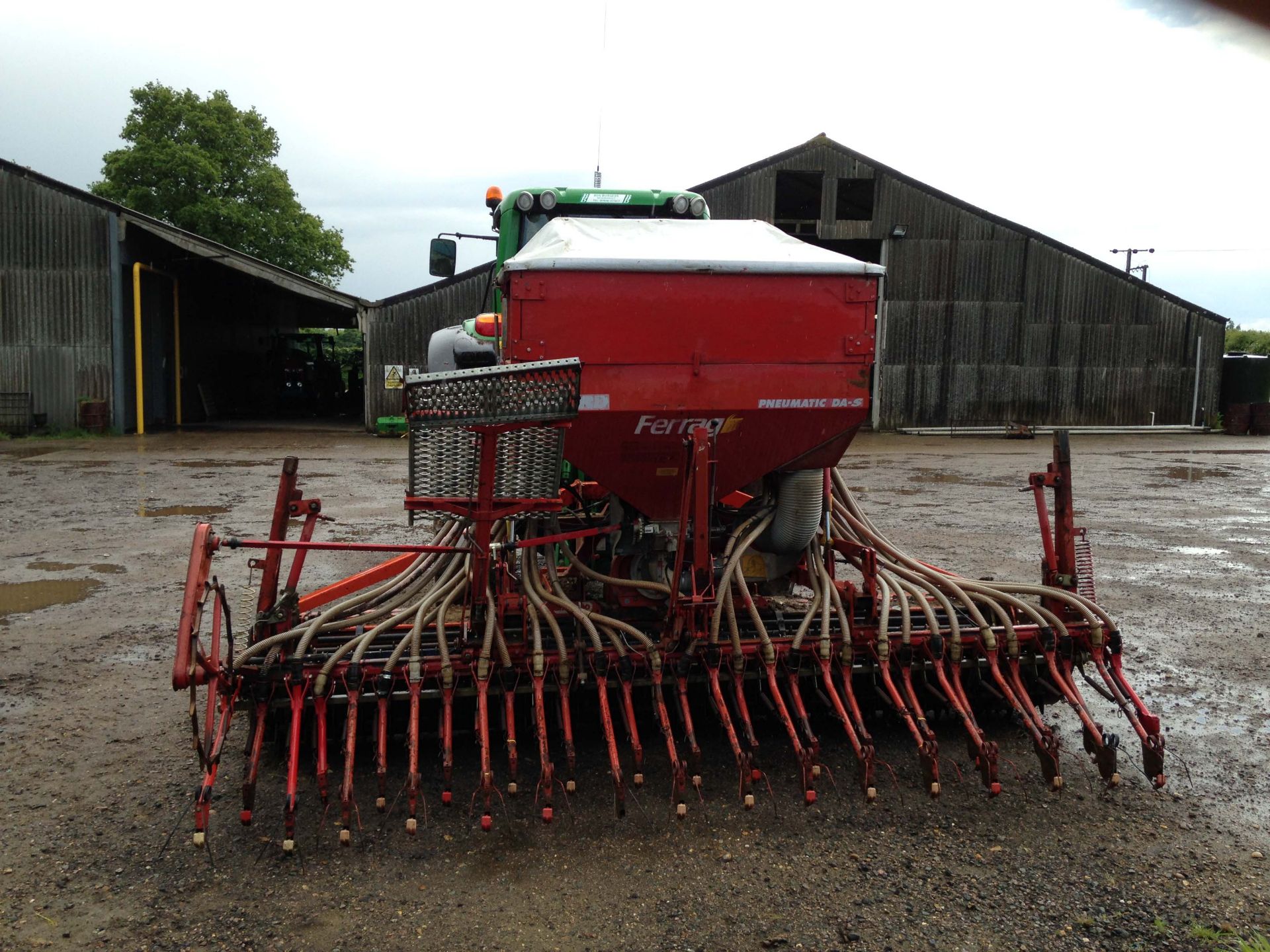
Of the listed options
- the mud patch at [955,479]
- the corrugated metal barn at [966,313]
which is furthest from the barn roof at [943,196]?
the mud patch at [955,479]

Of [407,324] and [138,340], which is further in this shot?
[407,324]

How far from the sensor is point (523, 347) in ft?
12.9

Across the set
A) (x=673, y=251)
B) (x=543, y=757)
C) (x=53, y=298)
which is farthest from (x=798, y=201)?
(x=543, y=757)

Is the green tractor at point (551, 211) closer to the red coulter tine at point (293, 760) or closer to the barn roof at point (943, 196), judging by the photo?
the red coulter tine at point (293, 760)

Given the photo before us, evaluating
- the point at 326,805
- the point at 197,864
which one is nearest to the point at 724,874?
the point at 326,805

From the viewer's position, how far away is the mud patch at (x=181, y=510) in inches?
420

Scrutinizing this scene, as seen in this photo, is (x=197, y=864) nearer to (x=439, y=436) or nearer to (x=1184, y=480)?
(x=439, y=436)

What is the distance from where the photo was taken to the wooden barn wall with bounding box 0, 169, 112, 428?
774 inches

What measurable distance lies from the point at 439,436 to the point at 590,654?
41.8 inches

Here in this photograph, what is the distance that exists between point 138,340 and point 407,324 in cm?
544

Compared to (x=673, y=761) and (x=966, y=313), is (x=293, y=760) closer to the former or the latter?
(x=673, y=761)

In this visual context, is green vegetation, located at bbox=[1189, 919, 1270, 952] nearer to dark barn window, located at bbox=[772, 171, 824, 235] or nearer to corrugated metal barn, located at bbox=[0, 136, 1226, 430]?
corrugated metal barn, located at bbox=[0, 136, 1226, 430]

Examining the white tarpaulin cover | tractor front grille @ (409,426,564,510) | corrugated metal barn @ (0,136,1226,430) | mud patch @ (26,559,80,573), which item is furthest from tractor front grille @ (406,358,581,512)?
corrugated metal barn @ (0,136,1226,430)

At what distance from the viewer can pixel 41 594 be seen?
23.3ft
